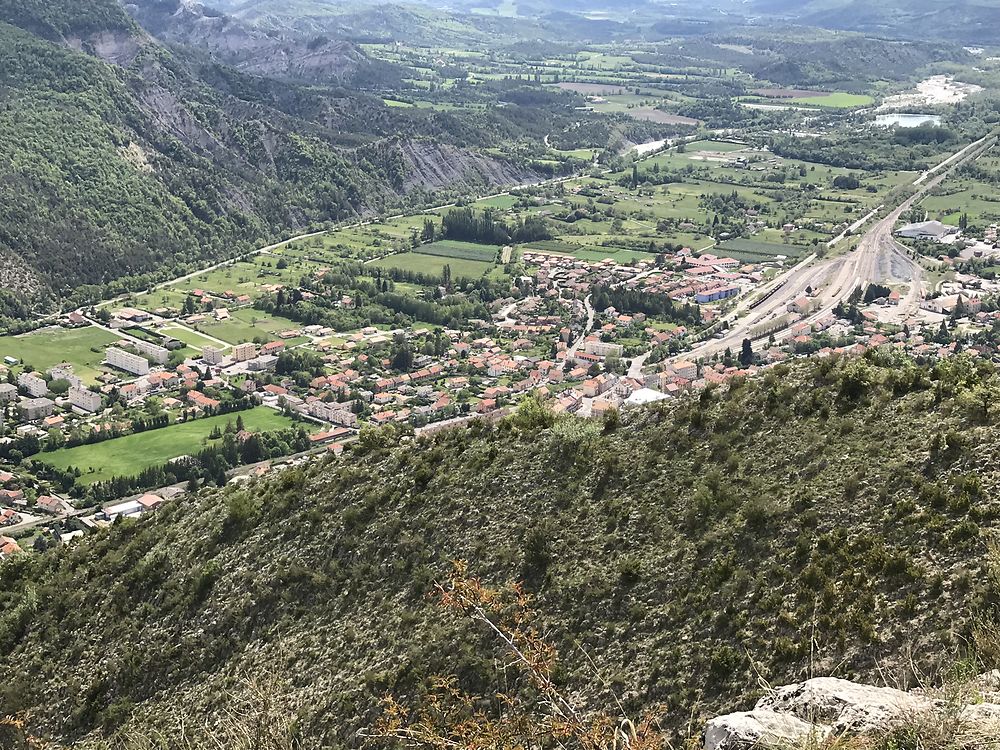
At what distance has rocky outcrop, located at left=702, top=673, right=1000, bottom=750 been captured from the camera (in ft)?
31.6

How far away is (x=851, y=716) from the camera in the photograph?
1031cm

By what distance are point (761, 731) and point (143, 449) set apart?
169 feet

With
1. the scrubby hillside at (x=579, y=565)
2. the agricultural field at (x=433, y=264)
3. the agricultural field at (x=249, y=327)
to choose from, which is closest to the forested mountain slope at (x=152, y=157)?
the agricultural field at (x=249, y=327)

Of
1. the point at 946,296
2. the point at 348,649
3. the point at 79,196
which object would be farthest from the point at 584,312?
the point at 348,649

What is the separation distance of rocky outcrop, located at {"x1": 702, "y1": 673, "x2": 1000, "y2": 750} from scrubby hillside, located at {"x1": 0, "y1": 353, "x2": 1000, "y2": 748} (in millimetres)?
3229

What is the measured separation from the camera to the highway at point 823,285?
7594cm

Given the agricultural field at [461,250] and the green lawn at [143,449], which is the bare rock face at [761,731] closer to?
the green lawn at [143,449]

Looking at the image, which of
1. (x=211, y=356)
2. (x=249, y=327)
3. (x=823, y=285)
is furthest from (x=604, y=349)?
(x=249, y=327)

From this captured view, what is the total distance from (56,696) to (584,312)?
6386 centimetres

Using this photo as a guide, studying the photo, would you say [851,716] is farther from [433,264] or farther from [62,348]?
[433,264]

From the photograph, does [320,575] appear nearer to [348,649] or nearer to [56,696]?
[348,649]

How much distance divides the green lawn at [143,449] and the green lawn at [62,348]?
11833 millimetres

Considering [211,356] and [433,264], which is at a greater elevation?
[433,264]

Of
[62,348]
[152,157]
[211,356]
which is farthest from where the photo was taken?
[152,157]
